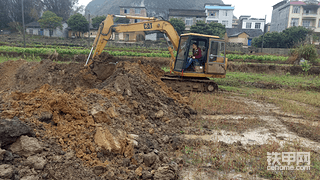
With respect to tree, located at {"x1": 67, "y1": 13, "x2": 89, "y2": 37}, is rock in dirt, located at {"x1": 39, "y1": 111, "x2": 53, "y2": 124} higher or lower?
lower

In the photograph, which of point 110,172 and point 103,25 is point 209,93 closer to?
point 103,25

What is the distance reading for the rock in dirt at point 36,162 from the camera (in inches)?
116

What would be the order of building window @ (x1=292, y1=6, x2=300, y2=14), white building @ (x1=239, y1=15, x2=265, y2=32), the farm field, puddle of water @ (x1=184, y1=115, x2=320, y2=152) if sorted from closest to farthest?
the farm field, puddle of water @ (x1=184, y1=115, x2=320, y2=152), building window @ (x1=292, y1=6, x2=300, y2=14), white building @ (x1=239, y1=15, x2=265, y2=32)

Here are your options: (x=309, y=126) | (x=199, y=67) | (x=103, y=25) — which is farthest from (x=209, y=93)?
(x=103, y=25)

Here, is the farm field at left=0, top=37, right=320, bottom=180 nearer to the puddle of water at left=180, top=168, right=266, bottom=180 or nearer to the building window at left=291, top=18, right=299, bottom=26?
the puddle of water at left=180, top=168, right=266, bottom=180

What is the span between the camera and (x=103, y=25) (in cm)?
992

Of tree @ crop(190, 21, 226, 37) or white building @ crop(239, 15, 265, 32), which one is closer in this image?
tree @ crop(190, 21, 226, 37)

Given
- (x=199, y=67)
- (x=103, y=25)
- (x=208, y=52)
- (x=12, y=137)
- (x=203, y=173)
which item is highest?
(x=103, y=25)

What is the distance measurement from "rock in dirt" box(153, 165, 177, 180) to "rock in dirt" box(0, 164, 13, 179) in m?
2.01

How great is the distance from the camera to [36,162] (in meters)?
2.99

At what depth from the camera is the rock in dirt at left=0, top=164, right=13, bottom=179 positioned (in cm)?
266

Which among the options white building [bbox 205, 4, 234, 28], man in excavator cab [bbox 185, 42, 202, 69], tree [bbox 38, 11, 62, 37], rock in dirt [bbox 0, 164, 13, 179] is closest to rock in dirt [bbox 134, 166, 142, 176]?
rock in dirt [bbox 0, 164, 13, 179]

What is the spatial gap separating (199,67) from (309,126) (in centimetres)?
A: 504

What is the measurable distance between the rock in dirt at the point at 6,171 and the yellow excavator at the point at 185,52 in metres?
7.60
